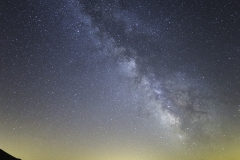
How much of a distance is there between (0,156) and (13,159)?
1.49 m

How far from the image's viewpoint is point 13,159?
18078 millimetres

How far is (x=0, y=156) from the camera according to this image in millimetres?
16875

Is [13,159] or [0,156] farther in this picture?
[13,159]
